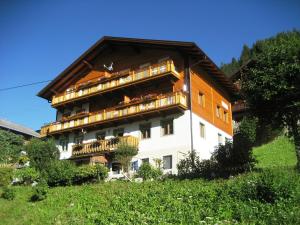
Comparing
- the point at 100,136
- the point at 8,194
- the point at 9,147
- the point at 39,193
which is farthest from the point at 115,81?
the point at 9,147

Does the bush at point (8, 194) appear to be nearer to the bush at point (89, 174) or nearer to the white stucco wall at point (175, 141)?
the bush at point (89, 174)

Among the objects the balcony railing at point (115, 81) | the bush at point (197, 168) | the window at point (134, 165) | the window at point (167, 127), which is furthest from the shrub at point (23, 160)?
the bush at point (197, 168)

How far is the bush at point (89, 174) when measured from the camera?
2893cm

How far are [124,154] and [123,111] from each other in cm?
490

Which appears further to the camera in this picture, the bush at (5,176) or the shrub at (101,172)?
the bush at (5,176)

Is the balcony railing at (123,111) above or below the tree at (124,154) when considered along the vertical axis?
above

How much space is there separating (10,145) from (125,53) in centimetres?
Answer: 1941

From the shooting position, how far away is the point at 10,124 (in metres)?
59.2

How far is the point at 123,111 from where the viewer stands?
35281 mm

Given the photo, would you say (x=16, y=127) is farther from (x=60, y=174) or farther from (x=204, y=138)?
(x=204, y=138)

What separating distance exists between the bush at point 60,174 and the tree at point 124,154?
371 centimetres

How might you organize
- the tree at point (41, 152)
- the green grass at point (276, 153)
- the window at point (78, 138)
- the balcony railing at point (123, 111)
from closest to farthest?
the green grass at point (276, 153) → the balcony railing at point (123, 111) → the tree at point (41, 152) → the window at point (78, 138)

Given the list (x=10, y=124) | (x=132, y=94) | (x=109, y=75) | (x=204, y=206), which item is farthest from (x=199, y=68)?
(x=10, y=124)

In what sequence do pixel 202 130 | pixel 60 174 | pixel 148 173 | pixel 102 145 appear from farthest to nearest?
pixel 102 145, pixel 202 130, pixel 60 174, pixel 148 173
